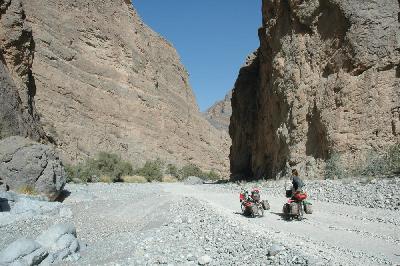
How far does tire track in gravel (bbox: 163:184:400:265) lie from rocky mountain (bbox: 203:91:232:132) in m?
124

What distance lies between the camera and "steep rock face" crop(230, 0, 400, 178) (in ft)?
68.4

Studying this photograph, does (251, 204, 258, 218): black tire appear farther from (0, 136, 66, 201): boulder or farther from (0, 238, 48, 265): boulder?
(0, 136, 66, 201): boulder

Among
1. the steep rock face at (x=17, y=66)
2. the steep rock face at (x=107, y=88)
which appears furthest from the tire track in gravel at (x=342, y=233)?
the steep rock face at (x=107, y=88)

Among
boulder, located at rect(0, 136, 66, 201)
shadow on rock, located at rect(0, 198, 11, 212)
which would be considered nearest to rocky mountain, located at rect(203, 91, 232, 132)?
boulder, located at rect(0, 136, 66, 201)

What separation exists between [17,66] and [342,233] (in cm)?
2393

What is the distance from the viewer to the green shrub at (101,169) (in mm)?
35000

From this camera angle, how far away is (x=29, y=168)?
16.0 meters

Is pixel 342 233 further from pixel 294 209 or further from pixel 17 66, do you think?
pixel 17 66

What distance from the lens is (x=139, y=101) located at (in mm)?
58344

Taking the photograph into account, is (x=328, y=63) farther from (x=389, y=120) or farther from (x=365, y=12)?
(x=389, y=120)

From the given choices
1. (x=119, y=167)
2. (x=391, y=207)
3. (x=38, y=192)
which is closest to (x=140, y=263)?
(x=391, y=207)

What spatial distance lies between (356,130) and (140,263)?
16.7 meters

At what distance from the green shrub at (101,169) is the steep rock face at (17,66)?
28.0ft

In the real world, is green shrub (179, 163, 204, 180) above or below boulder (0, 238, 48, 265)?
above
